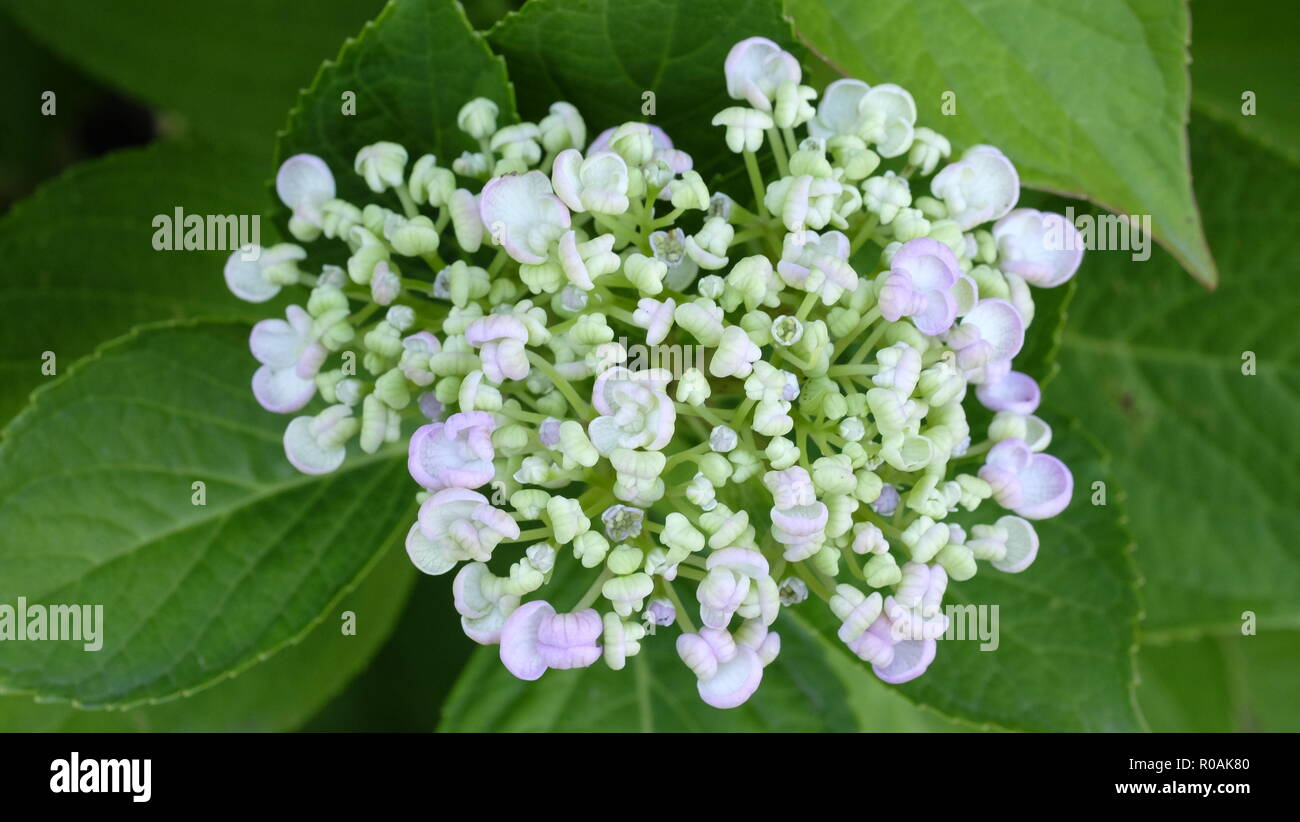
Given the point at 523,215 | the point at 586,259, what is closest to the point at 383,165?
the point at 523,215

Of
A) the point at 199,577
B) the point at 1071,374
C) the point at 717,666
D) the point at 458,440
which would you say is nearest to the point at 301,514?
the point at 199,577

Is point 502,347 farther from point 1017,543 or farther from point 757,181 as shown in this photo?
point 1017,543

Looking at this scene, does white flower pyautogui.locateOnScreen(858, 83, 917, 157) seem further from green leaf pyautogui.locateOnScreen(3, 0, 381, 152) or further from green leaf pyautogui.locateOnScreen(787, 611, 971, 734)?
green leaf pyautogui.locateOnScreen(3, 0, 381, 152)

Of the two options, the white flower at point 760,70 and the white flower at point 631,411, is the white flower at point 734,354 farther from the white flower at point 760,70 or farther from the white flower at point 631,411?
the white flower at point 760,70

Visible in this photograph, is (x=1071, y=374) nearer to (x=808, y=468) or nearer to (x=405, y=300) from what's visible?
(x=808, y=468)

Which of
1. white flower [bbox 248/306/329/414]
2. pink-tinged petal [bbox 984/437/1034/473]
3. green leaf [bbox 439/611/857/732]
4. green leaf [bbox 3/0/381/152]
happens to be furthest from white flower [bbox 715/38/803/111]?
green leaf [bbox 3/0/381/152]

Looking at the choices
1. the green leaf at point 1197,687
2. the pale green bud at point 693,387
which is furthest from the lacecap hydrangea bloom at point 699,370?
the green leaf at point 1197,687
